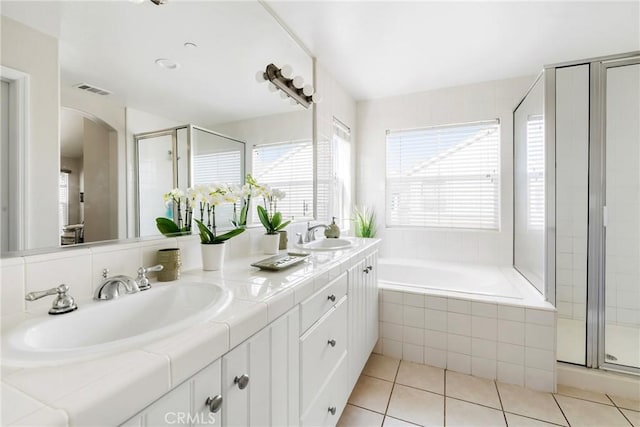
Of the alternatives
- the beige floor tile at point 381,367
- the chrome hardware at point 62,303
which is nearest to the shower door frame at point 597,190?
the beige floor tile at point 381,367

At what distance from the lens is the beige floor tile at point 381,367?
1.92m

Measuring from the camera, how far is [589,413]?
5.08 ft

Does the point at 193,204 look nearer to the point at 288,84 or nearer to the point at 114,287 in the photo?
the point at 114,287

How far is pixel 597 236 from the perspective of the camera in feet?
6.13

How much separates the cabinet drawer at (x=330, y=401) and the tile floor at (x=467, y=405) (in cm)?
22

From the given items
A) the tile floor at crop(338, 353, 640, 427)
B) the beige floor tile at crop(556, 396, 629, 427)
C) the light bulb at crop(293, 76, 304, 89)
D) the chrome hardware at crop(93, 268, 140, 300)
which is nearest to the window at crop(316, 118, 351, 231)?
the light bulb at crop(293, 76, 304, 89)

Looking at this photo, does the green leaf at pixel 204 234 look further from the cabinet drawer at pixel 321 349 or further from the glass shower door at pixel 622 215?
the glass shower door at pixel 622 215

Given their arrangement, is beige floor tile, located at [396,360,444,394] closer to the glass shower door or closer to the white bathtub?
the white bathtub

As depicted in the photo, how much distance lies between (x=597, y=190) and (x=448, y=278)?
4.38 ft

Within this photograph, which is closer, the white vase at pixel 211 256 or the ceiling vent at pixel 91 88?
the ceiling vent at pixel 91 88

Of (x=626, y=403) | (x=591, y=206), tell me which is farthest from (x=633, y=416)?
(x=591, y=206)

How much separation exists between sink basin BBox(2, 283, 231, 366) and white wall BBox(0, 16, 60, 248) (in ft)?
0.84

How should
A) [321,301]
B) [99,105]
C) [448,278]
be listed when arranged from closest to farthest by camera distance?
[99,105], [321,301], [448,278]

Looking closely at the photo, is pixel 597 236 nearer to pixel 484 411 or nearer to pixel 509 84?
pixel 484 411
